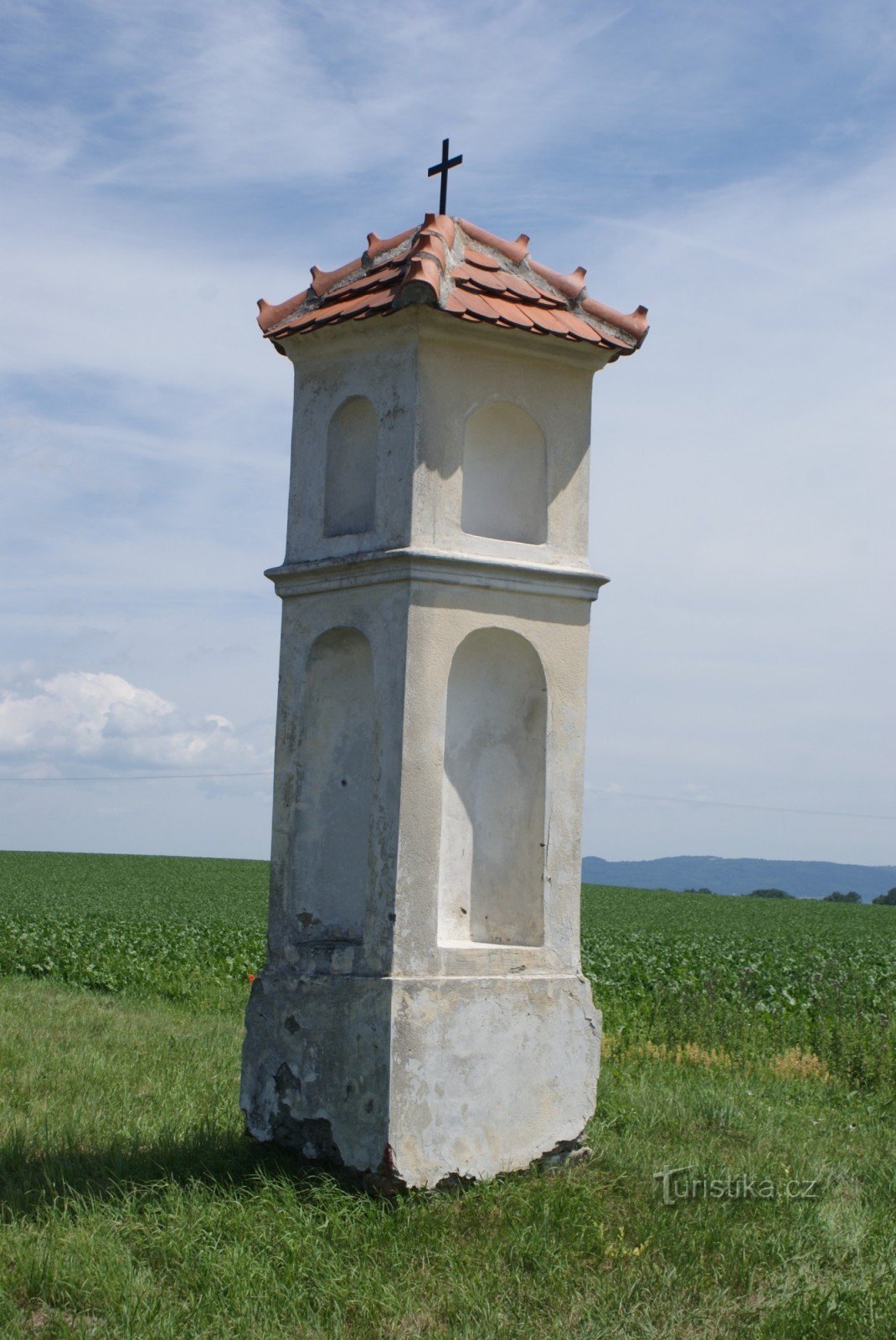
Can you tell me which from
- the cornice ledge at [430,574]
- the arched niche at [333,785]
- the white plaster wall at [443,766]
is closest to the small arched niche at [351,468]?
the cornice ledge at [430,574]

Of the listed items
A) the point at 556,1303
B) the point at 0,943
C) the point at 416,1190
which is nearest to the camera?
the point at 556,1303

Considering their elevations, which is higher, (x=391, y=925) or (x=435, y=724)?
(x=435, y=724)

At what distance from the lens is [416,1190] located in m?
5.45

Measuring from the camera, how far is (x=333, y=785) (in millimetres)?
6254

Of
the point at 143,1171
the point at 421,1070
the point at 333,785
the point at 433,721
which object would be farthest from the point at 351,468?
the point at 143,1171

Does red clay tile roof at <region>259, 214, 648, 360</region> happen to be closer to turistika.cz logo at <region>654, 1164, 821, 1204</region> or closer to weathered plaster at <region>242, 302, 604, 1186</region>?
weathered plaster at <region>242, 302, 604, 1186</region>

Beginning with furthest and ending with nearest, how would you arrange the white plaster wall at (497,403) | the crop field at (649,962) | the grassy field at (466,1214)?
1. the crop field at (649,962)
2. the white plaster wall at (497,403)
3. the grassy field at (466,1214)

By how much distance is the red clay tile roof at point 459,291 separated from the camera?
5898mm

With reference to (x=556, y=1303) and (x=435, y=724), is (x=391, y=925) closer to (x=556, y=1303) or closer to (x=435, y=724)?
(x=435, y=724)

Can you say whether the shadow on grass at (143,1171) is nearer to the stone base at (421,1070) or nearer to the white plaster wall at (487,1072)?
the stone base at (421,1070)

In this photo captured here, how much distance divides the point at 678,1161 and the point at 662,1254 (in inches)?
43.3

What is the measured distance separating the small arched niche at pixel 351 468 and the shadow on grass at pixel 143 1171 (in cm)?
293

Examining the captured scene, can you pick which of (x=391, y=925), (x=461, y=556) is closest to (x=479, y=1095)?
(x=391, y=925)

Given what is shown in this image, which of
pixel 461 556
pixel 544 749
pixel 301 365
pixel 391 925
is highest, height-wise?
pixel 301 365
